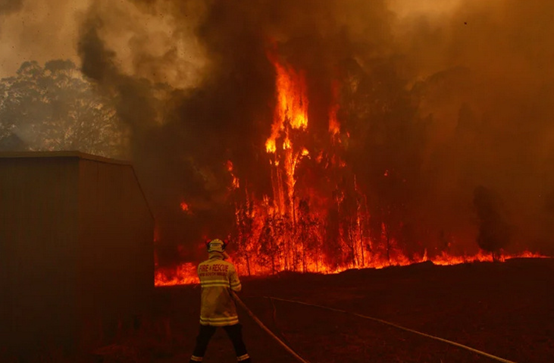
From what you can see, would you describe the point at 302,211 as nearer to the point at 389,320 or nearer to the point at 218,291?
the point at 389,320

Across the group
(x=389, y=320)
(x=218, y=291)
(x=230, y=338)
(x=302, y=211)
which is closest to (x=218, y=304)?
(x=218, y=291)

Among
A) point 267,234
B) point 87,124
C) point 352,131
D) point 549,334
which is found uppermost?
point 87,124

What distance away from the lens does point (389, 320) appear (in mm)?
11297

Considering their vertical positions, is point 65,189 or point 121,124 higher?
point 121,124

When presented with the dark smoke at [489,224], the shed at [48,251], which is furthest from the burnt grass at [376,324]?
the dark smoke at [489,224]

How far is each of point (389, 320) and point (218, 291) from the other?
637 centimetres

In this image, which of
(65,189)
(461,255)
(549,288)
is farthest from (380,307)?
(461,255)

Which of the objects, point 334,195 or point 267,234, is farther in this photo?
point 334,195

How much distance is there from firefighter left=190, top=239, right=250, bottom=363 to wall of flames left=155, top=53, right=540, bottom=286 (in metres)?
19.0

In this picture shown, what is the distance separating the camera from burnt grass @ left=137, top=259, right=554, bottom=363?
26.8 feet

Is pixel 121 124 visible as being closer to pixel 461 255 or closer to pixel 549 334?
pixel 461 255

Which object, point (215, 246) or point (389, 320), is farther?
point (389, 320)

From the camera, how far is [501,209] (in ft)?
115

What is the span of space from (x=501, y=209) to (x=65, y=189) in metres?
34.1
